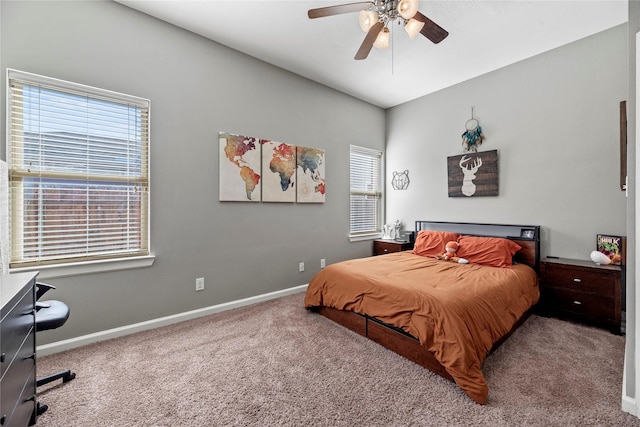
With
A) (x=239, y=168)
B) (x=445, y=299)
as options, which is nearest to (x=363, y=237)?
(x=239, y=168)

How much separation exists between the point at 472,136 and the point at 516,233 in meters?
1.36

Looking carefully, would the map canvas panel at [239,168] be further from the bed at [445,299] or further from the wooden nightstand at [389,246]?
the wooden nightstand at [389,246]

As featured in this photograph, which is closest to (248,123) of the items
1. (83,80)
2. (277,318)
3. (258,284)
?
(83,80)

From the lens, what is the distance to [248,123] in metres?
3.14

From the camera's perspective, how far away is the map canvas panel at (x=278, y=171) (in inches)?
128

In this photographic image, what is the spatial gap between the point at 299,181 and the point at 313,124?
0.83m

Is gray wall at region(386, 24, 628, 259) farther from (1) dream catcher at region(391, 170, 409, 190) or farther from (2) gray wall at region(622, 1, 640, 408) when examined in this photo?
(2) gray wall at region(622, 1, 640, 408)

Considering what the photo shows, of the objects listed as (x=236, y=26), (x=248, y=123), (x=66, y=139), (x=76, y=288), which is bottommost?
(x=76, y=288)

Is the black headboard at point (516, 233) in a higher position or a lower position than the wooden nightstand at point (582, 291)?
higher

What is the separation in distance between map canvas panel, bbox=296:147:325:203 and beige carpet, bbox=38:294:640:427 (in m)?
1.76

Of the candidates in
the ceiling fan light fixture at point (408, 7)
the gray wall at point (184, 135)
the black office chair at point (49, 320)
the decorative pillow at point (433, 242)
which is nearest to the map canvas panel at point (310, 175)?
the gray wall at point (184, 135)

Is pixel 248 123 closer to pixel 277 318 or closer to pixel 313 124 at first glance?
pixel 313 124

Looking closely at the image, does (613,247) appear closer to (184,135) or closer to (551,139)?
(551,139)

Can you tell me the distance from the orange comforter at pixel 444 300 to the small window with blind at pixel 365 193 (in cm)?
135
